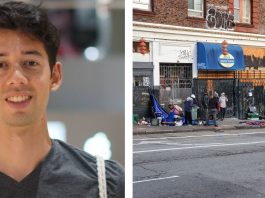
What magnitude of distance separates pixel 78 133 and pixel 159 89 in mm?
15898

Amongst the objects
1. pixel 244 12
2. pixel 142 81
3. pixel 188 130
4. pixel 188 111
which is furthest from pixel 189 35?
pixel 188 130

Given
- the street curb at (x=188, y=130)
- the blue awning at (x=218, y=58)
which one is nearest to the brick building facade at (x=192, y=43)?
the blue awning at (x=218, y=58)

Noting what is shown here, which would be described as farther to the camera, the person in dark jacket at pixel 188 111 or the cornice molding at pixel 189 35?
the cornice molding at pixel 189 35

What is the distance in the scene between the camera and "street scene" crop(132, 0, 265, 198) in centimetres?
1157

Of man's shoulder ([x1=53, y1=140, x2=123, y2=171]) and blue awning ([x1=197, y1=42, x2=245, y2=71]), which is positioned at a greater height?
blue awning ([x1=197, y1=42, x2=245, y2=71])

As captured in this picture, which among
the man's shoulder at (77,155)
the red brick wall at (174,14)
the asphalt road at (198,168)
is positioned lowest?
the asphalt road at (198,168)

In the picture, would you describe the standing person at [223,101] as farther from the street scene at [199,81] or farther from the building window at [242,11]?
the building window at [242,11]

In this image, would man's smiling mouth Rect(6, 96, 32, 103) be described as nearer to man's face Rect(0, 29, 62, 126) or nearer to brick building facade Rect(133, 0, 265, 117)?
man's face Rect(0, 29, 62, 126)

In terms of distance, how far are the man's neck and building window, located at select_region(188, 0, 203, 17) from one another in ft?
61.6

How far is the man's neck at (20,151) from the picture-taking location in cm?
149

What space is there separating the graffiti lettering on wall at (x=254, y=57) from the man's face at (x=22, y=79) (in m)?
20.5

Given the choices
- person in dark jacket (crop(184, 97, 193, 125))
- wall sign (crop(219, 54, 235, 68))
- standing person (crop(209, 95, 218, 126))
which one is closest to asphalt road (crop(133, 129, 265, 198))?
standing person (crop(209, 95, 218, 126))

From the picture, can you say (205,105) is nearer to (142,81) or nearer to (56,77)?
(142,81)

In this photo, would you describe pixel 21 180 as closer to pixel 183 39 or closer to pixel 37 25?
pixel 37 25
